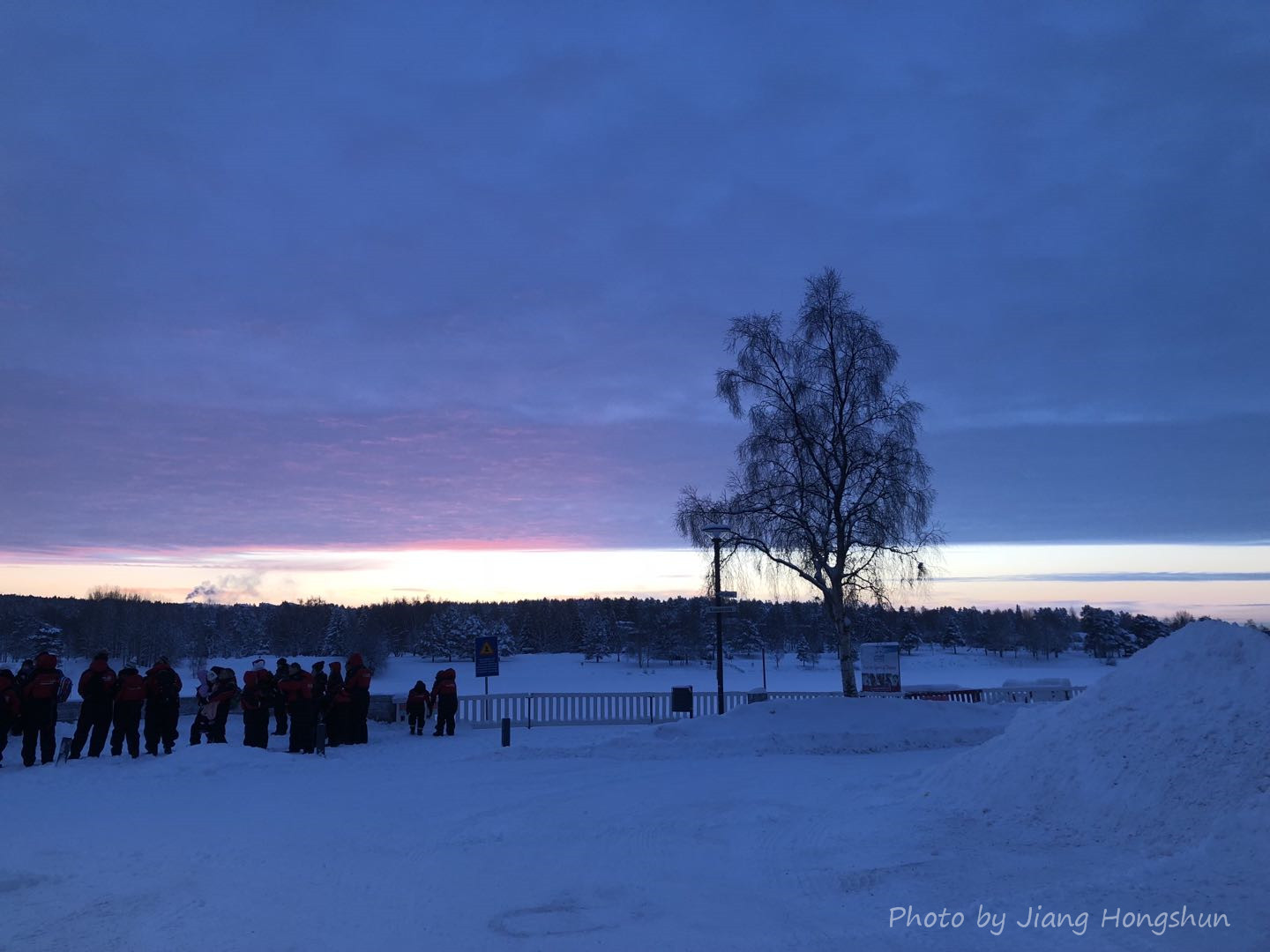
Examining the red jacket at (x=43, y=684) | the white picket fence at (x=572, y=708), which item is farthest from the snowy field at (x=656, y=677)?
the red jacket at (x=43, y=684)

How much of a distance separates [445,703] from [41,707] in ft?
27.1

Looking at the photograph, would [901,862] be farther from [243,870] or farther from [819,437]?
[819,437]

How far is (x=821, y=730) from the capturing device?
62.7 feet

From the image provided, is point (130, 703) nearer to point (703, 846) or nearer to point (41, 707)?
point (41, 707)

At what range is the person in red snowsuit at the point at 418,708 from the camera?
20.8 m

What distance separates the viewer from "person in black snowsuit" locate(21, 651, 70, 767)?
15164 millimetres

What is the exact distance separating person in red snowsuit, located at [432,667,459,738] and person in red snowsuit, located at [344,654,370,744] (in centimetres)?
202

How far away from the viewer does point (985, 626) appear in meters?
152

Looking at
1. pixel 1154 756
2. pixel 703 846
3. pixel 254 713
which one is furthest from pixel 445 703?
pixel 1154 756

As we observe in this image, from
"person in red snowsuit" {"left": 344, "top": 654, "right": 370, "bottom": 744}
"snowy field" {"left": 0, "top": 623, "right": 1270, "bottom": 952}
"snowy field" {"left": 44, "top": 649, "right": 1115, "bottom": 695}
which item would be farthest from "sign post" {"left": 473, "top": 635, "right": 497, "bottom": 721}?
"snowy field" {"left": 44, "top": 649, "right": 1115, "bottom": 695}

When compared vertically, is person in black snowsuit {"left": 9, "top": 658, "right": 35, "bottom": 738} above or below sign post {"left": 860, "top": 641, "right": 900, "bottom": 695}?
above

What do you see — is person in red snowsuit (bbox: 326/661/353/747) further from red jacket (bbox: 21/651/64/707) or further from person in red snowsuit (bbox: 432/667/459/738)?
red jacket (bbox: 21/651/64/707)

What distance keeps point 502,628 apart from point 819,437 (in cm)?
9939

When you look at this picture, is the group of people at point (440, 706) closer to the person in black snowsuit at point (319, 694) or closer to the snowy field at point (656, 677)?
the person in black snowsuit at point (319, 694)
